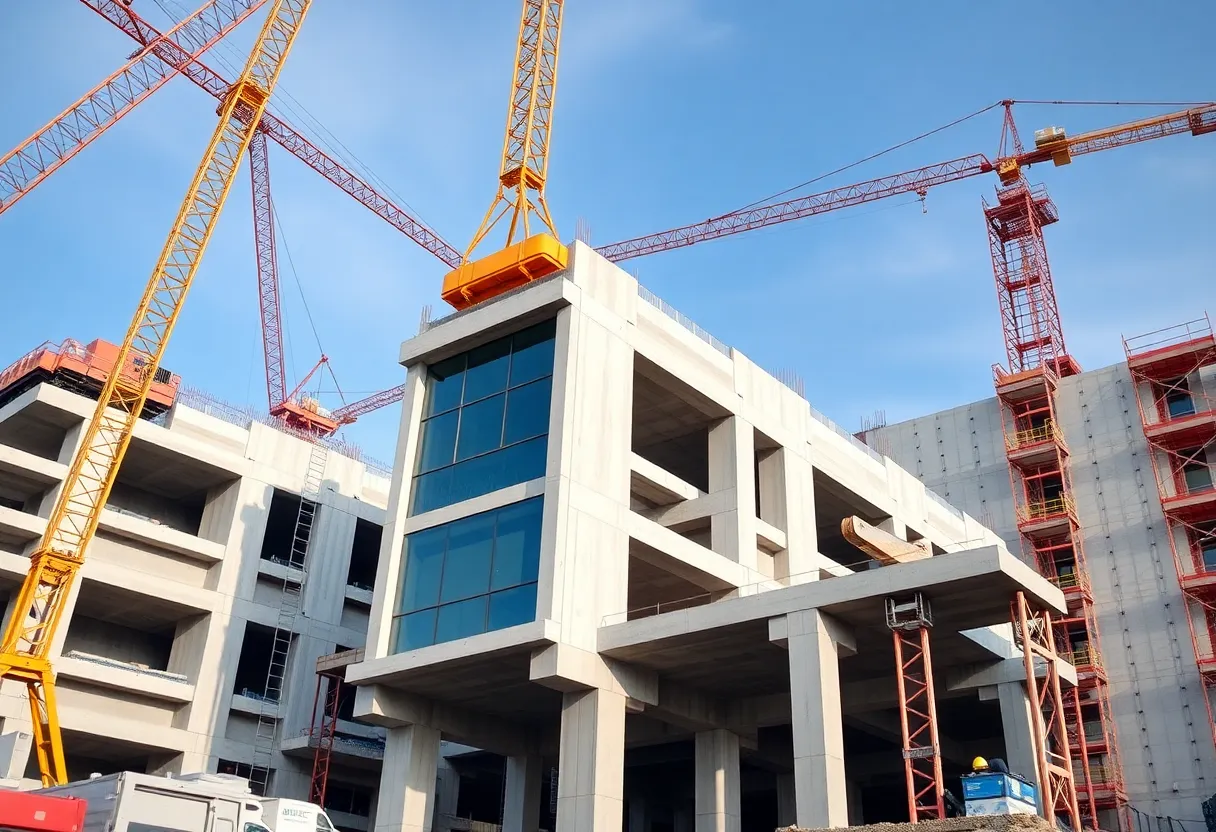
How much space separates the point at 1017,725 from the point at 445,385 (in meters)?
27.8

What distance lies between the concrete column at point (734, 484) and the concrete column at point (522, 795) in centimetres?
1408

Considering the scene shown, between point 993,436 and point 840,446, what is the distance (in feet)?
61.0

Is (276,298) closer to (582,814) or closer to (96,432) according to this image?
(96,432)

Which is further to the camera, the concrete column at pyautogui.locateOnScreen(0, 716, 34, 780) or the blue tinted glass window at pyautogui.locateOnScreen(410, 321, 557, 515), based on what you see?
the concrete column at pyautogui.locateOnScreen(0, 716, 34, 780)

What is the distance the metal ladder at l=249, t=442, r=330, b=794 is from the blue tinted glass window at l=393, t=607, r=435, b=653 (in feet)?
82.4

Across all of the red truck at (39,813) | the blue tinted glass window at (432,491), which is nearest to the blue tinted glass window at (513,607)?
the blue tinted glass window at (432,491)

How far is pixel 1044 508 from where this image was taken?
226ft

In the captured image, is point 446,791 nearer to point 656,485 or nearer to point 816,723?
point 656,485

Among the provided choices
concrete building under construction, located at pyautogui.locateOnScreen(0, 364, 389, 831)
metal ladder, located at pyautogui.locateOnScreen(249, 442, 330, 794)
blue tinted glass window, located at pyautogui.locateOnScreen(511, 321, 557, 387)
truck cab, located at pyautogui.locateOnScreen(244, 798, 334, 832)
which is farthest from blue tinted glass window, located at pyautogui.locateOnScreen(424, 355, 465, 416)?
metal ladder, located at pyautogui.locateOnScreen(249, 442, 330, 794)

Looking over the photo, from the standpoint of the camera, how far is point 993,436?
7319cm

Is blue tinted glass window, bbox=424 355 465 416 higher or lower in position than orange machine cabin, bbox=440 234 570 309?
lower

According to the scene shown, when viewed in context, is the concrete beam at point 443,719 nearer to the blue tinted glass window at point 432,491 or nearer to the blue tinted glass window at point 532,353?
the blue tinted glass window at point 432,491

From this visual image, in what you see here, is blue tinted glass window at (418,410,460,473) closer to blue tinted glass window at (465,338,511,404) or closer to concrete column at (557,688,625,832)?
blue tinted glass window at (465,338,511,404)

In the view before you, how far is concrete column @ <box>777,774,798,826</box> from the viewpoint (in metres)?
55.2
